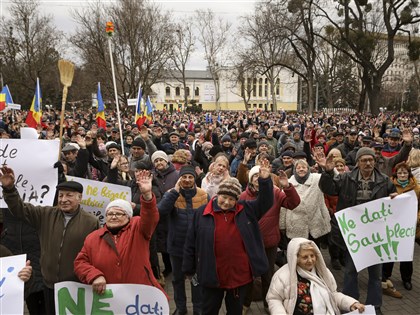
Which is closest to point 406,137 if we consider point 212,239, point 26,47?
point 212,239

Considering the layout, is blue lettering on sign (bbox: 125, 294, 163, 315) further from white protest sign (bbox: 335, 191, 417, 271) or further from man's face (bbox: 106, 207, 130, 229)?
white protest sign (bbox: 335, 191, 417, 271)

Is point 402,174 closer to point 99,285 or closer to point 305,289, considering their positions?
point 305,289

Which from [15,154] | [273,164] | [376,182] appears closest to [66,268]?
[15,154]

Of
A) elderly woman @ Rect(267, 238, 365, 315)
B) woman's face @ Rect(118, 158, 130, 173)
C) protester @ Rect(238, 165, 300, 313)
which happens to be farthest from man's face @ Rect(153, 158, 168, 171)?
elderly woman @ Rect(267, 238, 365, 315)

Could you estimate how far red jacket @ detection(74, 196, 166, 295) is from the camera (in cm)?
288

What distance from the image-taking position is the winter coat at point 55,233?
3107 mm

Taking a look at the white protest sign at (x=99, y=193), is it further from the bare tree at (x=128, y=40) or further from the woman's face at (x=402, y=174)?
the bare tree at (x=128, y=40)

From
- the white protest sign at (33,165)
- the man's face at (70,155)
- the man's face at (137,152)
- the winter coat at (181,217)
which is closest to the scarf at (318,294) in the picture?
the winter coat at (181,217)

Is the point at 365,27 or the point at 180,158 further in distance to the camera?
the point at 365,27

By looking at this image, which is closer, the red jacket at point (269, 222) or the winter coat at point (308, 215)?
the red jacket at point (269, 222)

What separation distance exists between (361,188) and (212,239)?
1.82 meters

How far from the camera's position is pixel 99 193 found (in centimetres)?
464

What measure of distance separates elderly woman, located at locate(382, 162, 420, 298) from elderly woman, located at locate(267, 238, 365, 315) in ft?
7.05

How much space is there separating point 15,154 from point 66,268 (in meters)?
1.55
